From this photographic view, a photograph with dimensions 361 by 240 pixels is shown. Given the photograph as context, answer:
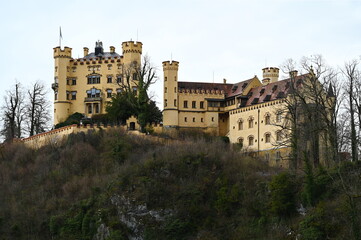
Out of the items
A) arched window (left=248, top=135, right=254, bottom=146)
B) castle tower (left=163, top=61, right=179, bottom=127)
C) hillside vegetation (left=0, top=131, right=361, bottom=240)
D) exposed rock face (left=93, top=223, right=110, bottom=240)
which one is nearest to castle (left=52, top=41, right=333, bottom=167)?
castle tower (left=163, top=61, right=179, bottom=127)

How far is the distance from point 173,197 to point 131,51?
1183 inches

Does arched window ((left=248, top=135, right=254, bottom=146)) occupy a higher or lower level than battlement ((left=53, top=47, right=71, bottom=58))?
lower

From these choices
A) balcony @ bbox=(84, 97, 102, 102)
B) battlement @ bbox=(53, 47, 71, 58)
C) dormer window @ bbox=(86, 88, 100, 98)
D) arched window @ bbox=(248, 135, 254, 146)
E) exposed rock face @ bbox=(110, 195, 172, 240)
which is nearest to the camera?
exposed rock face @ bbox=(110, 195, 172, 240)

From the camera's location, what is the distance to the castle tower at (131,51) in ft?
266

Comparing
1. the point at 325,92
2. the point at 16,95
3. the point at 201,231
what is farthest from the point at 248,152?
the point at 16,95

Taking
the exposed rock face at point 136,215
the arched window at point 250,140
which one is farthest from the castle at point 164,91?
the exposed rock face at point 136,215

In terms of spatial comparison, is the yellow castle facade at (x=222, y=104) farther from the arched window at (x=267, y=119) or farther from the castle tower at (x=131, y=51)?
the castle tower at (x=131, y=51)

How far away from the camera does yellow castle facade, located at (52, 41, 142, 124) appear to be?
81438mm

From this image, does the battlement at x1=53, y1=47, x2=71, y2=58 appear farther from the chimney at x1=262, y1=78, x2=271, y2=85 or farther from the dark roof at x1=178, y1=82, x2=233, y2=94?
the chimney at x1=262, y1=78, x2=271, y2=85

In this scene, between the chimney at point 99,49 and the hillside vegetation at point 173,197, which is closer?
the hillside vegetation at point 173,197

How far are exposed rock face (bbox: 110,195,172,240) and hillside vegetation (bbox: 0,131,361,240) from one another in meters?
0.08

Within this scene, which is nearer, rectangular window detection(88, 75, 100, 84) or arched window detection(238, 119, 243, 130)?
arched window detection(238, 119, 243, 130)

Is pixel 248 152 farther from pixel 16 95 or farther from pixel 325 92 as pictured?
pixel 16 95

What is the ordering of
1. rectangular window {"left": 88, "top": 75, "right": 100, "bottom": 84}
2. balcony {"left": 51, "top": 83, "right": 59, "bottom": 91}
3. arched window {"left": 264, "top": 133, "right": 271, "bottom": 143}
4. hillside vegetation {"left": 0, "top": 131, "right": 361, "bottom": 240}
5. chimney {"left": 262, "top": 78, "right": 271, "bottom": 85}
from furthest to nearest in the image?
balcony {"left": 51, "top": 83, "right": 59, "bottom": 91} → rectangular window {"left": 88, "top": 75, "right": 100, "bottom": 84} → chimney {"left": 262, "top": 78, "right": 271, "bottom": 85} → arched window {"left": 264, "top": 133, "right": 271, "bottom": 143} → hillside vegetation {"left": 0, "top": 131, "right": 361, "bottom": 240}
